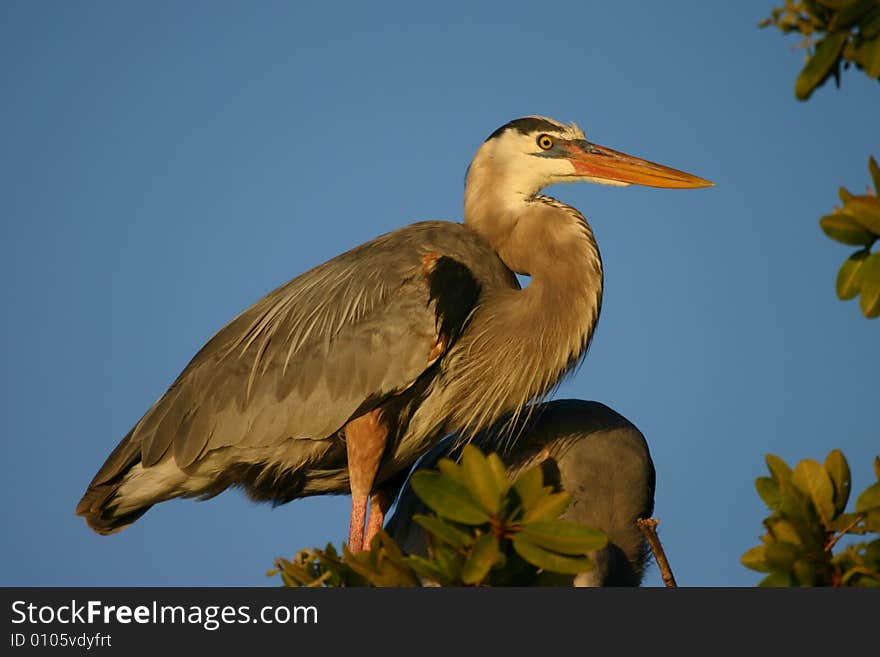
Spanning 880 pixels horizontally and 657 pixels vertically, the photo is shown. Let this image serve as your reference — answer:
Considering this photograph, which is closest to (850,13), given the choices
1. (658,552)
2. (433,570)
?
(433,570)

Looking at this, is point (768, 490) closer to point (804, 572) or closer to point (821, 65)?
point (804, 572)

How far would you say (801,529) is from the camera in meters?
2.48

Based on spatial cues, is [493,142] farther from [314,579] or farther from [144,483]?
[314,579]

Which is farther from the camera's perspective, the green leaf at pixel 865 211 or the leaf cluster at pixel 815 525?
the leaf cluster at pixel 815 525

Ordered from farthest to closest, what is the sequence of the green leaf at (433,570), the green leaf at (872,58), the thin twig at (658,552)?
the thin twig at (658,552)
the green leaf at (433,570)
the green leaf at (872,58)

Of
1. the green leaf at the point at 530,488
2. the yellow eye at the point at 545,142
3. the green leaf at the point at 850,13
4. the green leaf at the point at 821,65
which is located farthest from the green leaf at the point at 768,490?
the yellow eye at the point at 545,142

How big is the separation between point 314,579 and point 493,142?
3399 mm

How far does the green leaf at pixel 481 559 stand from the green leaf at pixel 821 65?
108 cm

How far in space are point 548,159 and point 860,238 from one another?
3.95 metres

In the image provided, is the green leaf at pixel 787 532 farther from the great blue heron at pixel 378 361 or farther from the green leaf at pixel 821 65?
the great blue heron at pixel 378 361

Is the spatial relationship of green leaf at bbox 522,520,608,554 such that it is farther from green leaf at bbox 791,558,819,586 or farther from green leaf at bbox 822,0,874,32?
green leaf at bbox 822,0,874,32

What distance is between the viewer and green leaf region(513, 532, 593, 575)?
8.40 ft

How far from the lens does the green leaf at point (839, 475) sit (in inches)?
100

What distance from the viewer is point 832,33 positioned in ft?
6.91
